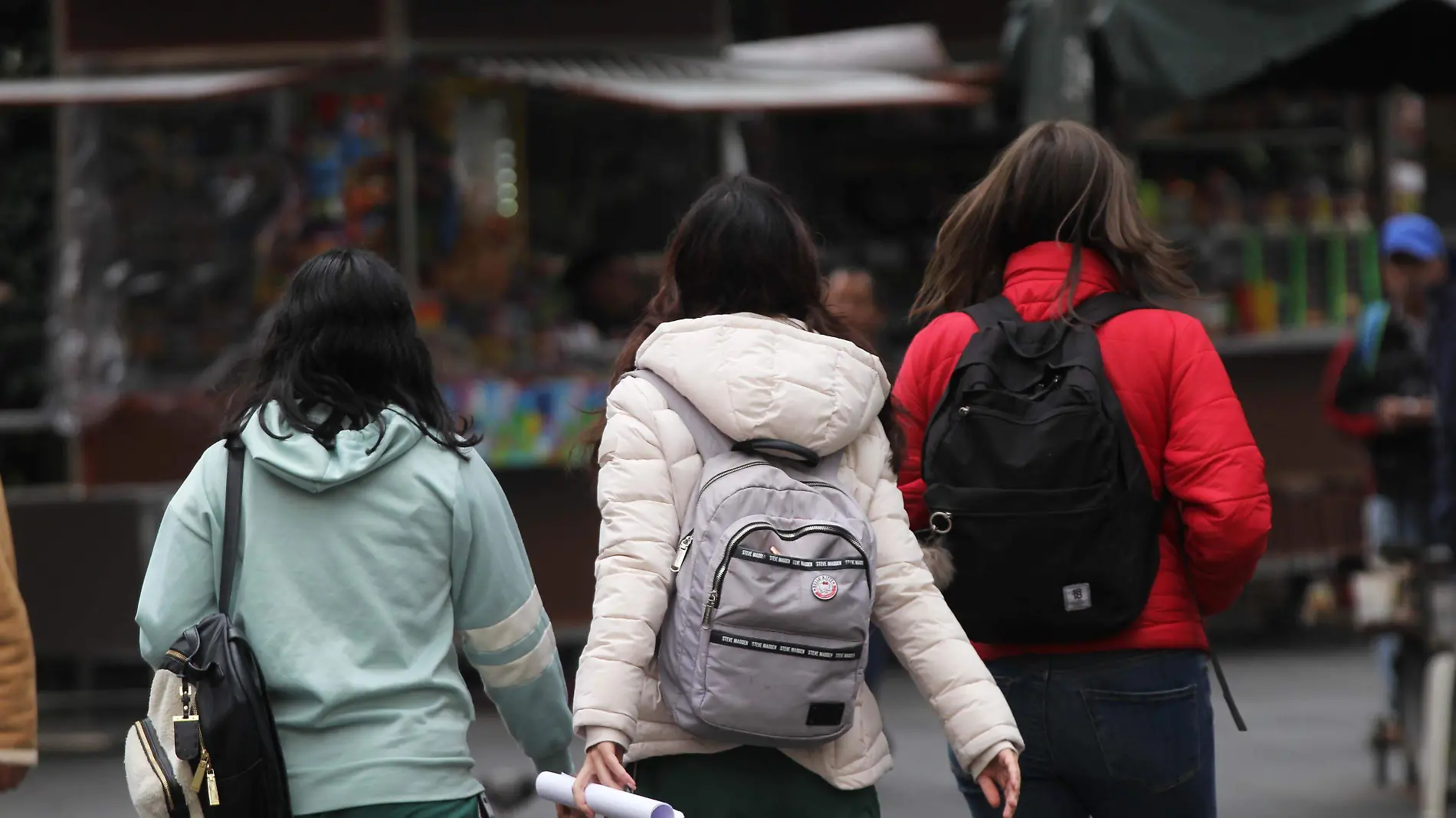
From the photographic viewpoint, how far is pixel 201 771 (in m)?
3.12

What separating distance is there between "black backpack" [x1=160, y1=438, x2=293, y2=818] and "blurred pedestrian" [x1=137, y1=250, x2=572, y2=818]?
2.3 inches

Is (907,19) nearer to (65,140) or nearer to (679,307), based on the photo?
(65,140)

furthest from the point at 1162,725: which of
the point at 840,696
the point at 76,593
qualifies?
the point at 76,593

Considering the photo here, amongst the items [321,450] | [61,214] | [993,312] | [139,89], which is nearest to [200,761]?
[321,450]

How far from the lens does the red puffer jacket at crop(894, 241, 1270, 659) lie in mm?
3533

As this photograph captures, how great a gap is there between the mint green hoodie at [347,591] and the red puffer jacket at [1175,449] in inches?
36.0

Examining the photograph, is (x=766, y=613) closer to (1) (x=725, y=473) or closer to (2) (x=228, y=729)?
(1) (x=725, y=473)

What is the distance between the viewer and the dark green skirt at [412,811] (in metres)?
3.17

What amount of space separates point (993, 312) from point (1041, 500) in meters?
0.43

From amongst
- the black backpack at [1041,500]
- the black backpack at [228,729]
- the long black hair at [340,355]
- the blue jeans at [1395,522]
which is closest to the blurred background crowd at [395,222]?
the blue jeans at [1395,522]

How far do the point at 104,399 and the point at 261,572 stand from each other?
665 centimetres

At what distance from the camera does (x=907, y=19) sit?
12469mm

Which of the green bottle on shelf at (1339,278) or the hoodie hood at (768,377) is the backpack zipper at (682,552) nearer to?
the hoodie hood at (768,377)

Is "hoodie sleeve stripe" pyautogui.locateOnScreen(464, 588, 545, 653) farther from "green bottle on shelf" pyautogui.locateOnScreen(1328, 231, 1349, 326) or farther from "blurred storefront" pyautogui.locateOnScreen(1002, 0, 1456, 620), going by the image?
"green bottle on shelf" pyautogui.locateOnScreen(1328, 231, 1349, 326)
